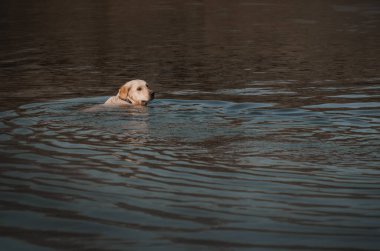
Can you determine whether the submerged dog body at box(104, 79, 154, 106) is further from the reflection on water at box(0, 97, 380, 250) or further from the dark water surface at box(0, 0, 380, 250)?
the reflection on water at box(0, 97, 380, 250)

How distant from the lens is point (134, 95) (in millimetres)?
13531

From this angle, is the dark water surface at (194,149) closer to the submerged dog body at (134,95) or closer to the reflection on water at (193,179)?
the reflection on water at (193,179)

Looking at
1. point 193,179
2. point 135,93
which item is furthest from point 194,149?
point 135,93

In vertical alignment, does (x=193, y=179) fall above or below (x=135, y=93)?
above

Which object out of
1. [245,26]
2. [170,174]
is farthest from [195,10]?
[170,174]

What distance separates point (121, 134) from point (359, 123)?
3.17 meters

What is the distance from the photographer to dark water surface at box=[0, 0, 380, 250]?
19.3 ft

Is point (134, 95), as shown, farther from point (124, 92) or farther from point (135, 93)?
point (124, 92)

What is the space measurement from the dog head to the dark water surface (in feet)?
0.70

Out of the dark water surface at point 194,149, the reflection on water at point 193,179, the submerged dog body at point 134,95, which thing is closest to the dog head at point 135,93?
the submerged dog body at point 134,95

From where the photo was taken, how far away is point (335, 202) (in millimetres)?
6625

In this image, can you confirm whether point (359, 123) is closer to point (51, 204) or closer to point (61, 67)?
point (51, 204)

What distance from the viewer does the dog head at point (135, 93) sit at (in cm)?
1345

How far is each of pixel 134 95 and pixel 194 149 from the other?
4.58m
